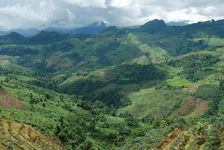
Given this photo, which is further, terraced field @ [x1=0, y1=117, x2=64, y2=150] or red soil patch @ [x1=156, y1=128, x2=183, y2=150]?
red soil patch @ [x1=156, y1=128, x2=183, y2=150]

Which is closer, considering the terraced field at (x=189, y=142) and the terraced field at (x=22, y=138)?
the terraced field at (x=189, y=142)

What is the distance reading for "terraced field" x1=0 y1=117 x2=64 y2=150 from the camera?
81475 mm

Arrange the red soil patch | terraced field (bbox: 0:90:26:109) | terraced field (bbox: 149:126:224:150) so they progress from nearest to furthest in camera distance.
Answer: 1. terraced field (bbox: 149:126:224:150)
2. the red soil patch
3. terraced field (bbox: 0:90:26:109)

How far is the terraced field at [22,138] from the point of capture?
81.5 meters

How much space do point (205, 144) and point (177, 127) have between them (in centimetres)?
3079

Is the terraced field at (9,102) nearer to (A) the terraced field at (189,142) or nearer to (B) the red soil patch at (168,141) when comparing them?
(B) the red soil patch at (168,141)

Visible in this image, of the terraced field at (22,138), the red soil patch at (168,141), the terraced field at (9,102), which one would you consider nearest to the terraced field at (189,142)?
the red soil patch at (168,141)

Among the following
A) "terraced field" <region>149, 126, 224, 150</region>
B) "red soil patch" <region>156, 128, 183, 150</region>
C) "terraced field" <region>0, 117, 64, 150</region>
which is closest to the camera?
"terraced field" <region>149, 126, 224, 150</region>

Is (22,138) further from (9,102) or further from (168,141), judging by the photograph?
(9,102)

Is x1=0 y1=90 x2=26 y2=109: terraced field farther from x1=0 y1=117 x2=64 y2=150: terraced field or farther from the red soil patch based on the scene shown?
the red soil patch

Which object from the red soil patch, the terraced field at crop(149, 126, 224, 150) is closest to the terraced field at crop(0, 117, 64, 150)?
the red soil patch

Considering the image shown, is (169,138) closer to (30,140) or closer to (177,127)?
(177,127)

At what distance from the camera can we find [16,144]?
83.8 meters

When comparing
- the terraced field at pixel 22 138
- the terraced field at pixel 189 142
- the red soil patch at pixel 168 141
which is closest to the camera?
the terraced field at pixel 189 142
